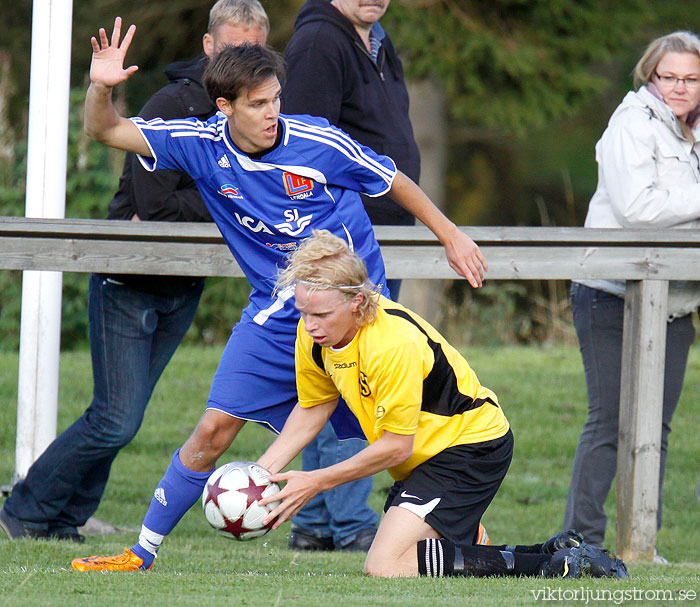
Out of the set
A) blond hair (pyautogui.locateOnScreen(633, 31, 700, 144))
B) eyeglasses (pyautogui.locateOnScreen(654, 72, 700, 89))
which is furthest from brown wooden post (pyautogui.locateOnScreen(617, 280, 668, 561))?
eyeglasses (pyautogui.locateOnScreen(654, 72, 700, 89))

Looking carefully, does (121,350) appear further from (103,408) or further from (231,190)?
(231,190)

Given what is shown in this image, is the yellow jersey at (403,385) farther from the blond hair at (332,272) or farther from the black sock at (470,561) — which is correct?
the black sock at (470,561)

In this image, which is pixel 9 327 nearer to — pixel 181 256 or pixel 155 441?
pixel 155 441

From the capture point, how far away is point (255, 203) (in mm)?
4543

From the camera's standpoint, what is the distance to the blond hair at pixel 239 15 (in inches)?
204

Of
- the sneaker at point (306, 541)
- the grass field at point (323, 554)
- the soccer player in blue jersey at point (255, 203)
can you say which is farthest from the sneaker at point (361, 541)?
the soccer player in blue jersey at point (255, 203)

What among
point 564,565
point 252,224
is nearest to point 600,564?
point 564,565

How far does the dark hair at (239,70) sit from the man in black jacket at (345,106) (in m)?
1.01

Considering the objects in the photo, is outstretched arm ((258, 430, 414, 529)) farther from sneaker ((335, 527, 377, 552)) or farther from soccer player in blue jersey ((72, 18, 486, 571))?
sneaker ((335, 527, 377, 552))

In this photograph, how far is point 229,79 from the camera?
170 inches

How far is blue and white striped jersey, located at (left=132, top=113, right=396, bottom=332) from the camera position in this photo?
452 centimetres

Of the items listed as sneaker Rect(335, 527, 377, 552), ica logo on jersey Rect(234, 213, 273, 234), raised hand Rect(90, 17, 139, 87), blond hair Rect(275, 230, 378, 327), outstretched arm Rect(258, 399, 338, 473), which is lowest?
sneaker Rect(335, 527, 377, 552)

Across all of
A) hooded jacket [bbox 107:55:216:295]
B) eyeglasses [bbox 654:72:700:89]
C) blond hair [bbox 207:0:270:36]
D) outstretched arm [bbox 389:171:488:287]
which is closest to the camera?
outstretched arm [bbox 389:171:488:287]

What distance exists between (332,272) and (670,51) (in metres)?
2.42
